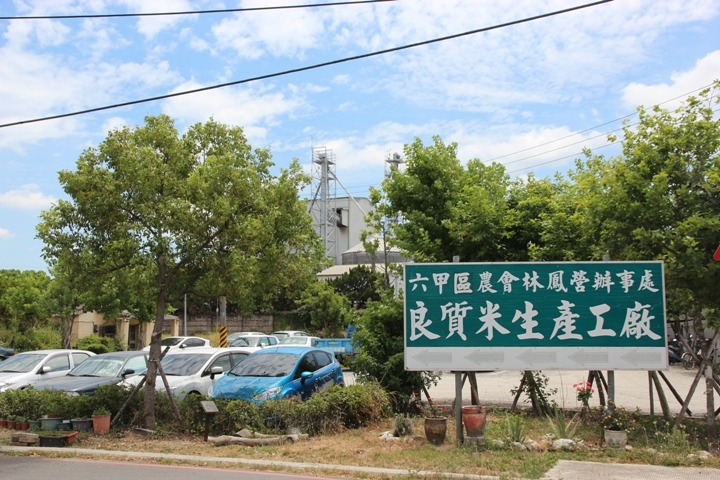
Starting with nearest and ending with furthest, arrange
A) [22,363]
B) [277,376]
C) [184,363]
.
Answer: [277,376] < [184,363] < [22,363]

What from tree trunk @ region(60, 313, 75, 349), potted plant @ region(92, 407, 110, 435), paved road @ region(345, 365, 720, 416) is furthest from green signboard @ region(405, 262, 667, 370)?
tree trunk @ region(60, 313, 75, 349)

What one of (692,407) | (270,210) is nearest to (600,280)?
(270,210)

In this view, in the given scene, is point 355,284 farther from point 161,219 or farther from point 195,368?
point 161,219

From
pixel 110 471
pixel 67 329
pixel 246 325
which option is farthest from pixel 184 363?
pixel 246 325

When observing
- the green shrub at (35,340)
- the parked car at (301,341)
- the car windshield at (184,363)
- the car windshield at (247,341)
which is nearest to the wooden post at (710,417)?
the car windshield at (184,363)

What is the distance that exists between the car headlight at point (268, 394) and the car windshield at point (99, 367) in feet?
14.7

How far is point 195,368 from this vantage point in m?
15.0

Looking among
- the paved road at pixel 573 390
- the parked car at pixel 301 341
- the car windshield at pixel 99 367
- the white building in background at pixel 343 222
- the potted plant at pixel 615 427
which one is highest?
the white building in background at pixel 343 222

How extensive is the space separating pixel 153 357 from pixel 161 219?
266 cm

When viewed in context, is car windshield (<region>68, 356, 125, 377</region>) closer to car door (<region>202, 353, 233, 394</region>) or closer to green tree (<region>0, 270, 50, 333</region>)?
car door (<region>202, 353, 233, 394</region>)

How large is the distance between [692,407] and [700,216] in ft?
25.5

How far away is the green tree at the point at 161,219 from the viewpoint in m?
12.3

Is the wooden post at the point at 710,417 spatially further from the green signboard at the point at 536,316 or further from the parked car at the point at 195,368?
the parked car at the point at 195,368

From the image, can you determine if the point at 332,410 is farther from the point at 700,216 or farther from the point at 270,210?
the point at 700,216
